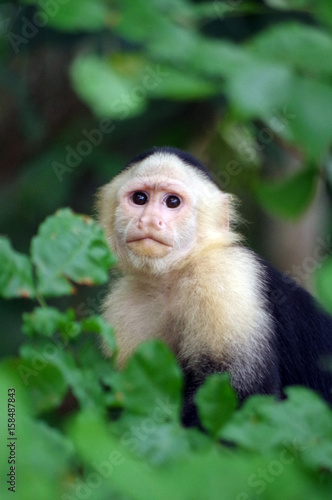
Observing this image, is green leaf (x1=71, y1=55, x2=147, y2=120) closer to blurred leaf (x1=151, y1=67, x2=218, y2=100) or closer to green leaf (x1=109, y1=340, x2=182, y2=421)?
blurred leaf (x1=151, y1=67, x2=218, y2=100)

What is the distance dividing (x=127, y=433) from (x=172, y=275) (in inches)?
102

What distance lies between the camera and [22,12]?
5.71 metres

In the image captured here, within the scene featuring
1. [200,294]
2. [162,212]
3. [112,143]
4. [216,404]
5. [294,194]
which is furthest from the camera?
[112,143]

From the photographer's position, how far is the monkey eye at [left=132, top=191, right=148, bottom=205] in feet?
12.8

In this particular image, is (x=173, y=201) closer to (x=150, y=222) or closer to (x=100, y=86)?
(x=150, y=222)

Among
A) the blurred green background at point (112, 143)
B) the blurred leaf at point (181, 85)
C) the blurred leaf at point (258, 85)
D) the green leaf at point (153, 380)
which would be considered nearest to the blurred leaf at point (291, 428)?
the green leaf at point (153, 380)

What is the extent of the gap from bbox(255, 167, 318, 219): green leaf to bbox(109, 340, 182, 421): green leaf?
3164 mm

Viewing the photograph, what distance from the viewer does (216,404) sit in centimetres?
128

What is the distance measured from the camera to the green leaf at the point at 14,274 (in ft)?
4.66

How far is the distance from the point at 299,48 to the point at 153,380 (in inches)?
27.3

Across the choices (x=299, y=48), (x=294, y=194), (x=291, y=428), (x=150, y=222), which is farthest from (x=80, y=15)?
(x=294, y=194)

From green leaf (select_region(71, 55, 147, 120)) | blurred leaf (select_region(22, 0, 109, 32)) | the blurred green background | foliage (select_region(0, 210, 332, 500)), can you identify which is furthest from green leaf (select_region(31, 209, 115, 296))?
the blurred green background

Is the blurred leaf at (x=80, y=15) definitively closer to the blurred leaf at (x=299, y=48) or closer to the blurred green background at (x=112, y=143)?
the blurred leaf at (x=299, y=48)

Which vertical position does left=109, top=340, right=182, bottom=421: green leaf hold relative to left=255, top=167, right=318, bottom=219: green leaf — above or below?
above
